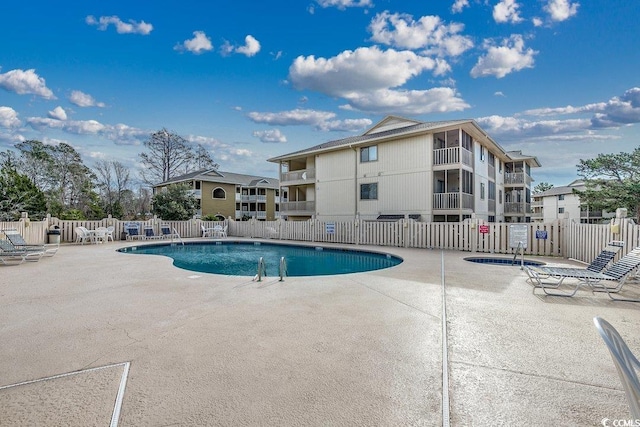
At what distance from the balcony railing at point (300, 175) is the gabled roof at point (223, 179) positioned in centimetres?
1183

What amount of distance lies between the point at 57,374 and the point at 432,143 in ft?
59.8

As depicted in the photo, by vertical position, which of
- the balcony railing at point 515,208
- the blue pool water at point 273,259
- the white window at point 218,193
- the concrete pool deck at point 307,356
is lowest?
the blue pool water at point 273,259

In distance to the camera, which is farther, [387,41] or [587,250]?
[387,41]

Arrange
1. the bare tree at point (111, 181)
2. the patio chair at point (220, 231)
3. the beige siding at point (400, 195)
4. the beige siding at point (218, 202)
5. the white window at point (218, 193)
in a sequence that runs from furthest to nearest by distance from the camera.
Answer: the white window at point (218, 193) → the beige siding at point (218, 202) → the bare tree at point (111, 181) → the patio chair at point (220, 231) → the beige siding at point (400, 195)

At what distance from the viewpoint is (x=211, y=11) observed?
16328mm

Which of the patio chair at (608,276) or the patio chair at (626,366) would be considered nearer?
the patio chair at (626,366)

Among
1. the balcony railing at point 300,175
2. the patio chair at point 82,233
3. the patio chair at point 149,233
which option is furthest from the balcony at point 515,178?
the patio chair at point 82,233

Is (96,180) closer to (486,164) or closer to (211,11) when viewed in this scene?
(211,11)

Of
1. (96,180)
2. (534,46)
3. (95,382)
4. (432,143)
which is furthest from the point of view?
(96,180)

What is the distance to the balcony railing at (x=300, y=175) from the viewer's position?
24308 millimetres

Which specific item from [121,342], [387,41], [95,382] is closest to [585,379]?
[95,382]

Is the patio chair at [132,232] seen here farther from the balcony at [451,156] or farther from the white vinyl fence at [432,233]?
the balcony at [451,156]

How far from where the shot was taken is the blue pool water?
1107cm

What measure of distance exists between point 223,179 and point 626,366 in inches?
1492
